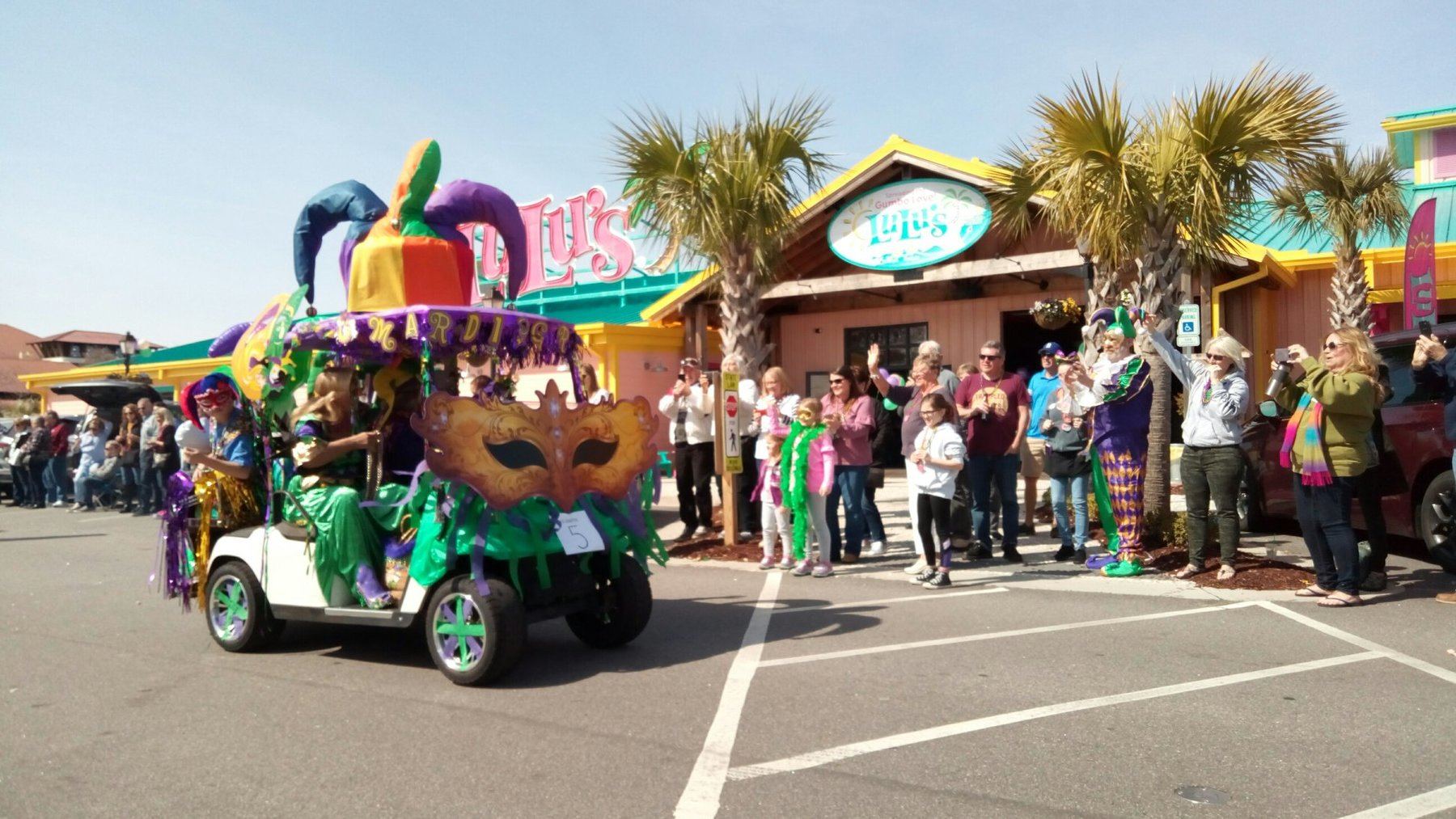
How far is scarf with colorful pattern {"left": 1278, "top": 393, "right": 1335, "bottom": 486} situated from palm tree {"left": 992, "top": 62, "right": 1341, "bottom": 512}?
2.03m

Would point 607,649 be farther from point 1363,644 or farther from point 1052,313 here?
point 1052,313

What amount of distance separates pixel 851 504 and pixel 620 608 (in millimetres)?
3895

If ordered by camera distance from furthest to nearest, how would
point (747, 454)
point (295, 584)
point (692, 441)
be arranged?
point (747, 454) < point (692, 441) < point (295, 584)

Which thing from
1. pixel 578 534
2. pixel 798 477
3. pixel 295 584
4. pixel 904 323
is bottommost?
pixel 295 584

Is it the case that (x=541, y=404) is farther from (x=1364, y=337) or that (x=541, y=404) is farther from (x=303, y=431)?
(x=1364, y=337)

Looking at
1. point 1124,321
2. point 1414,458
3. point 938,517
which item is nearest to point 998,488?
point 938,517

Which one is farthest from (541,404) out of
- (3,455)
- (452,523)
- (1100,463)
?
(3,455)

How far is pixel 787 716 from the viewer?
16.4 feet

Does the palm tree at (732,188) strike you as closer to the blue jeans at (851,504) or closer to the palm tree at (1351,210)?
the blue jeans at (851,504)

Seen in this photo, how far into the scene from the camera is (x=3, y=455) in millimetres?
21984

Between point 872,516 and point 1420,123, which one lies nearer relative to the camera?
point 872,516

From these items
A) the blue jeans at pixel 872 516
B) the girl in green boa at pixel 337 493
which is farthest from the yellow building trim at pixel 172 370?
the girl in green boa at pixel 337 493

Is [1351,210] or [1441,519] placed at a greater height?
[1351,210]

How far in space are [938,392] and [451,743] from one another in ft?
17.4
